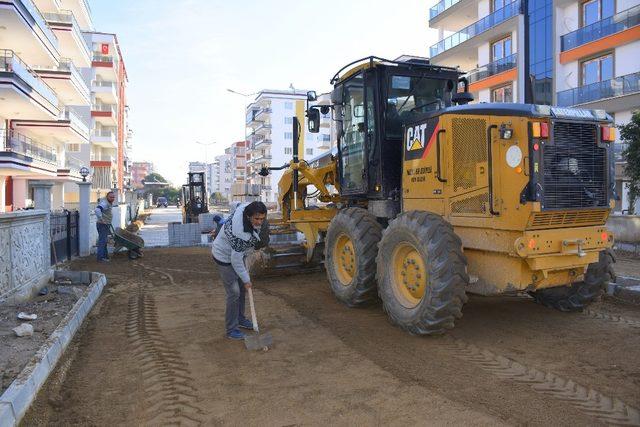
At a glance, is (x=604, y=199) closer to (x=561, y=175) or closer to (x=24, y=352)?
(x=561, y=175)

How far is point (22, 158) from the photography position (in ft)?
76.5

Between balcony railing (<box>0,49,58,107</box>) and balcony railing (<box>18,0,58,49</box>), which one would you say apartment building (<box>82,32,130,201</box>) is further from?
balcony railing (<box>0,49,58,107</box>)

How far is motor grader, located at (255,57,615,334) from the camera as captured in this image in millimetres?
5012

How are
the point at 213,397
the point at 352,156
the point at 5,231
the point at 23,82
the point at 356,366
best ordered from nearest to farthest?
the point at 213,397, the point at 356,366, the point at 5,231, the point at 352,156, the point at 23,82

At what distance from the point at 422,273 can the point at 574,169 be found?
1.88 metres

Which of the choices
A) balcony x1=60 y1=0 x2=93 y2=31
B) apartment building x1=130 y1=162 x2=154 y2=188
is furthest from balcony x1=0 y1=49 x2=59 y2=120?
apartment building x1=130 y1=162 x2=154 y2=188

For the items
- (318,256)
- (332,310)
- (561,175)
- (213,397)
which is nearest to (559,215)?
(561,175)

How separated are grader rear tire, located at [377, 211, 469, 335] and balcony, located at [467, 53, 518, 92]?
23.7 meters

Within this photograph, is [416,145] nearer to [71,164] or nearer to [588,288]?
[588,288]

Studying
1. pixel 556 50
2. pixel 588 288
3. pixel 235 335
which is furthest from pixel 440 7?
pixel 235 335

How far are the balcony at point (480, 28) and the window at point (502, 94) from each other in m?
3.00

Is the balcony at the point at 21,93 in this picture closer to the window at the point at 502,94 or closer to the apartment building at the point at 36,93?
the apartment building at the point at 36,93

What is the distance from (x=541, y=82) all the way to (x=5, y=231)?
85.2 feet

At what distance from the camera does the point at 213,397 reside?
13.2 feet
